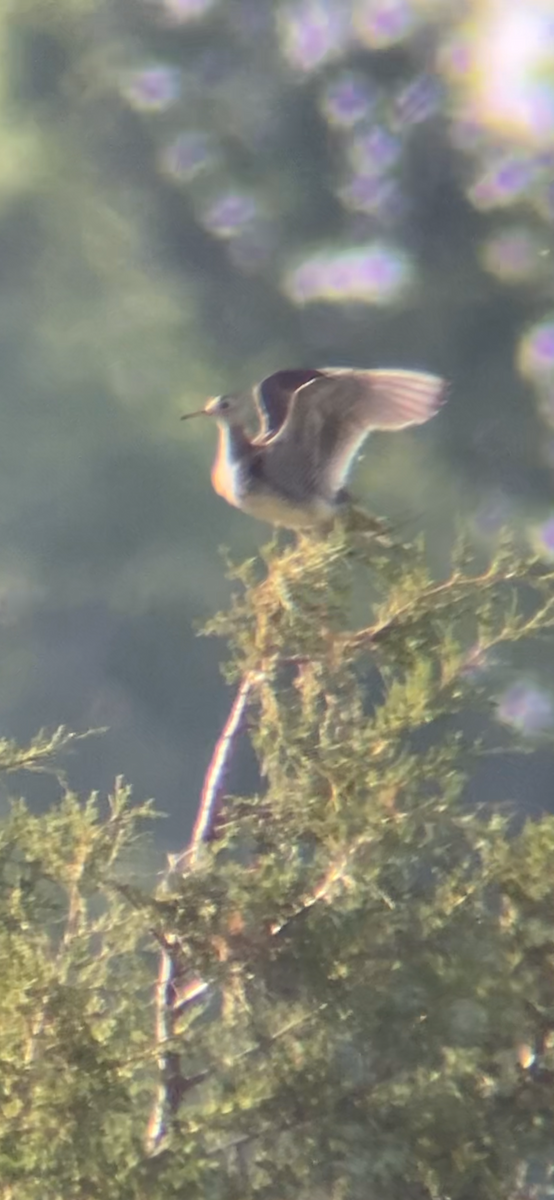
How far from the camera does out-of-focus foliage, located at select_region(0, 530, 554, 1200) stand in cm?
201

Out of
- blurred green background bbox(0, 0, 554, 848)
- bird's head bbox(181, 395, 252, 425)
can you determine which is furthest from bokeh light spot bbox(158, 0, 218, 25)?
bird's head bbox(181, 395, 252, 425)

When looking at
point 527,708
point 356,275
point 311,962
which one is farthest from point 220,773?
point 356,275

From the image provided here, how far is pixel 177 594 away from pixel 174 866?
2278 millimetres

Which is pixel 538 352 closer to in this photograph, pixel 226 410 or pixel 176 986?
pixel 226 410

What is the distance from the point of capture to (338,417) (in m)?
2.23

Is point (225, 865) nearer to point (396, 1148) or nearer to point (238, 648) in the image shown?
point (238, 648)

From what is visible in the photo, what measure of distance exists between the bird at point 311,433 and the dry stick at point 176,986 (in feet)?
1.25

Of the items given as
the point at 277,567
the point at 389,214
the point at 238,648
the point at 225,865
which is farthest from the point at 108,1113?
the point at 389,214

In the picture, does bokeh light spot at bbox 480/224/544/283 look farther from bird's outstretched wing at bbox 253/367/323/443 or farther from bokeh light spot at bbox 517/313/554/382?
bird's outstretched wing at bbox 253/367/323/443

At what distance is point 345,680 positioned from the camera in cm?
236

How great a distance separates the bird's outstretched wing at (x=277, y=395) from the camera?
220cm

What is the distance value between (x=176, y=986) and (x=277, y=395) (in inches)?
50.2

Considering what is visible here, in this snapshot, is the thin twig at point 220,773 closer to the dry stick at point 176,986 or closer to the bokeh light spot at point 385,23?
the dry stick at point 176,986

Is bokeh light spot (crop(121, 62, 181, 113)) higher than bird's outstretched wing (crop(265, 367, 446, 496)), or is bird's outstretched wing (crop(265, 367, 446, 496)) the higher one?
bokeh light spot (crop(121, 62, 181, 113))
